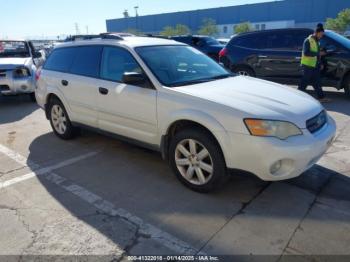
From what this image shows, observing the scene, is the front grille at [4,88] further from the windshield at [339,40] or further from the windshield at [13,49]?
the windshield at [339,40]

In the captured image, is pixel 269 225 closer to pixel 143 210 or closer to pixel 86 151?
pixel 143 210

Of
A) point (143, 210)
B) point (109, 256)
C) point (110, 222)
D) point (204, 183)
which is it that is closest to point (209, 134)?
point (204, 183)

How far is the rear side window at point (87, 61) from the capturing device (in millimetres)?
4672

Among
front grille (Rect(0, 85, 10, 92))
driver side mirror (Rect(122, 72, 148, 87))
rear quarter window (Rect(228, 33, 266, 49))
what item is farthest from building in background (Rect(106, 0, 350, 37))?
driver side mirror (Rect(122, 72, 148, 87))

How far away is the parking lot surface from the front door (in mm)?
539

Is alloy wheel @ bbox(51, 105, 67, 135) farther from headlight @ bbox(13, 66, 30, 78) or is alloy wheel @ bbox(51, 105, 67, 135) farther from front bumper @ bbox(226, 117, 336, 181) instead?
headlight @ bbox(13, 66, 30, 78)

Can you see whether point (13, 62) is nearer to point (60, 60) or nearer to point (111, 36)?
point (60, 60)

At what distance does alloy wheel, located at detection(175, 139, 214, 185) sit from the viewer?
349 cm

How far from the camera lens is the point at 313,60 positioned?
7.36 metres

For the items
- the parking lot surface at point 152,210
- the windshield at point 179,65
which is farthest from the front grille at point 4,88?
the windshield at point 179,65

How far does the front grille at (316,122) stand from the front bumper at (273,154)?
0.09 meters

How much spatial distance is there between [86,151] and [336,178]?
3.46 meters

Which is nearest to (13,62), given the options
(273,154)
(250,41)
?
(250,41)

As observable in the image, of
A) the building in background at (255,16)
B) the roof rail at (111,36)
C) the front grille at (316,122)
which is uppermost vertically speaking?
the building in background at (255,16)
